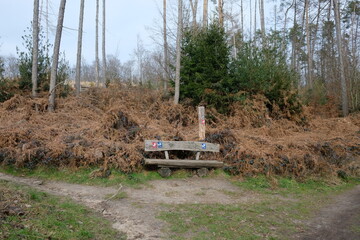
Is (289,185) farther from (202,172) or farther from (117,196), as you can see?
(117,196)

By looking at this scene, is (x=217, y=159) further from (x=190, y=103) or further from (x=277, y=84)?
(x=277, y=84)

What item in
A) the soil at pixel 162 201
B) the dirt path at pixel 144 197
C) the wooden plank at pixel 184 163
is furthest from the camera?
the wooden plank at pixel 184 163

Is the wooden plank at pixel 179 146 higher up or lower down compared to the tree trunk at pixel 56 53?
lower down

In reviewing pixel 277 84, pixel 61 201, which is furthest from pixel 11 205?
pixel 277 84

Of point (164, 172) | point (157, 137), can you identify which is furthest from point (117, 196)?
point (157, 137)

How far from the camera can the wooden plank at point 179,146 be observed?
28.1 ft

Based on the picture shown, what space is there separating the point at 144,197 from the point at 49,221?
9.20 feet

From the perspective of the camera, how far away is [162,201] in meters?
7.05

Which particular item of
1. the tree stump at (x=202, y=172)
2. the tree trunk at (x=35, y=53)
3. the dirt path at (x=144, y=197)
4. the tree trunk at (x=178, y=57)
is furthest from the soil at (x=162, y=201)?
the tree trunk at (x=35, y=53)

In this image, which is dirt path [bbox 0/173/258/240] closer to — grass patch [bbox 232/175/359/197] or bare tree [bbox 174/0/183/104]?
grass patch [bbox 232/175/359/197]

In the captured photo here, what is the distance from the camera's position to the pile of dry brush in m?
8.68

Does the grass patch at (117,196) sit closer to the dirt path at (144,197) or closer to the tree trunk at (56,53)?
the dirt path at (144,197)

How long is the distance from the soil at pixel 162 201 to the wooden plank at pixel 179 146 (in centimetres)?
95

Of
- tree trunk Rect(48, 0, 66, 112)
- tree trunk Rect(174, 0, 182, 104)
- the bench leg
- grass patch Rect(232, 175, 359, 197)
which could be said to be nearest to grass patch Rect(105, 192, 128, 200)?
the bench leg
